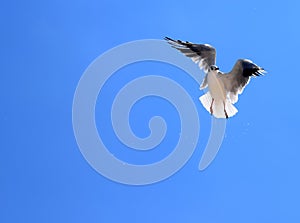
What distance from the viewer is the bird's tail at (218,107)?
609cm

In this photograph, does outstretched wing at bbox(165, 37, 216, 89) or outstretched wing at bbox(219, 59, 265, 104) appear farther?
outstretched wing at bbox(165, 37, 216, 89)

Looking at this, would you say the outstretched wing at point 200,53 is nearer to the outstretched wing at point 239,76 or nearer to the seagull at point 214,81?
the seagull at point 214,81

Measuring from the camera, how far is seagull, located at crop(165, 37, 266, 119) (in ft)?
19.9

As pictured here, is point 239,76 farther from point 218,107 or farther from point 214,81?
point 218,107

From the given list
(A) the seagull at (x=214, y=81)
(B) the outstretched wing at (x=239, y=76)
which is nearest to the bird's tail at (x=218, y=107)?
(A) the seagull at (x=214, y=81)

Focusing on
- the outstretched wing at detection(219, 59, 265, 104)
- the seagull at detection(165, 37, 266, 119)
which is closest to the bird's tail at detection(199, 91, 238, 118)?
the seagull at detection(165, 37, 266, 119)

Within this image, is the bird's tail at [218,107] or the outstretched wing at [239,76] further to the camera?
the bird's tail at [218,107]

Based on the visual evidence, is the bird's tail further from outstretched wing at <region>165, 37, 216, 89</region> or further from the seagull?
outstretched wing at <region>165, 37, 216, 89</region>

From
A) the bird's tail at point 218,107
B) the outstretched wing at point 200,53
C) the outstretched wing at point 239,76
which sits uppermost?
the outstretched wing at point 200,53

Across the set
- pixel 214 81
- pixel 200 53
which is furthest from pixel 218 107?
pixel 200 53

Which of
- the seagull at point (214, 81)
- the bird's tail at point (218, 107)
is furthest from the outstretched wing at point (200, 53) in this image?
the bird's tail at point (218, 107)

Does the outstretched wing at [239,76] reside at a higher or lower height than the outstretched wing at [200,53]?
lower

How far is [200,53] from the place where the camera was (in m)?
6.12

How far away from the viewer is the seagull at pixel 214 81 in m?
6.07
